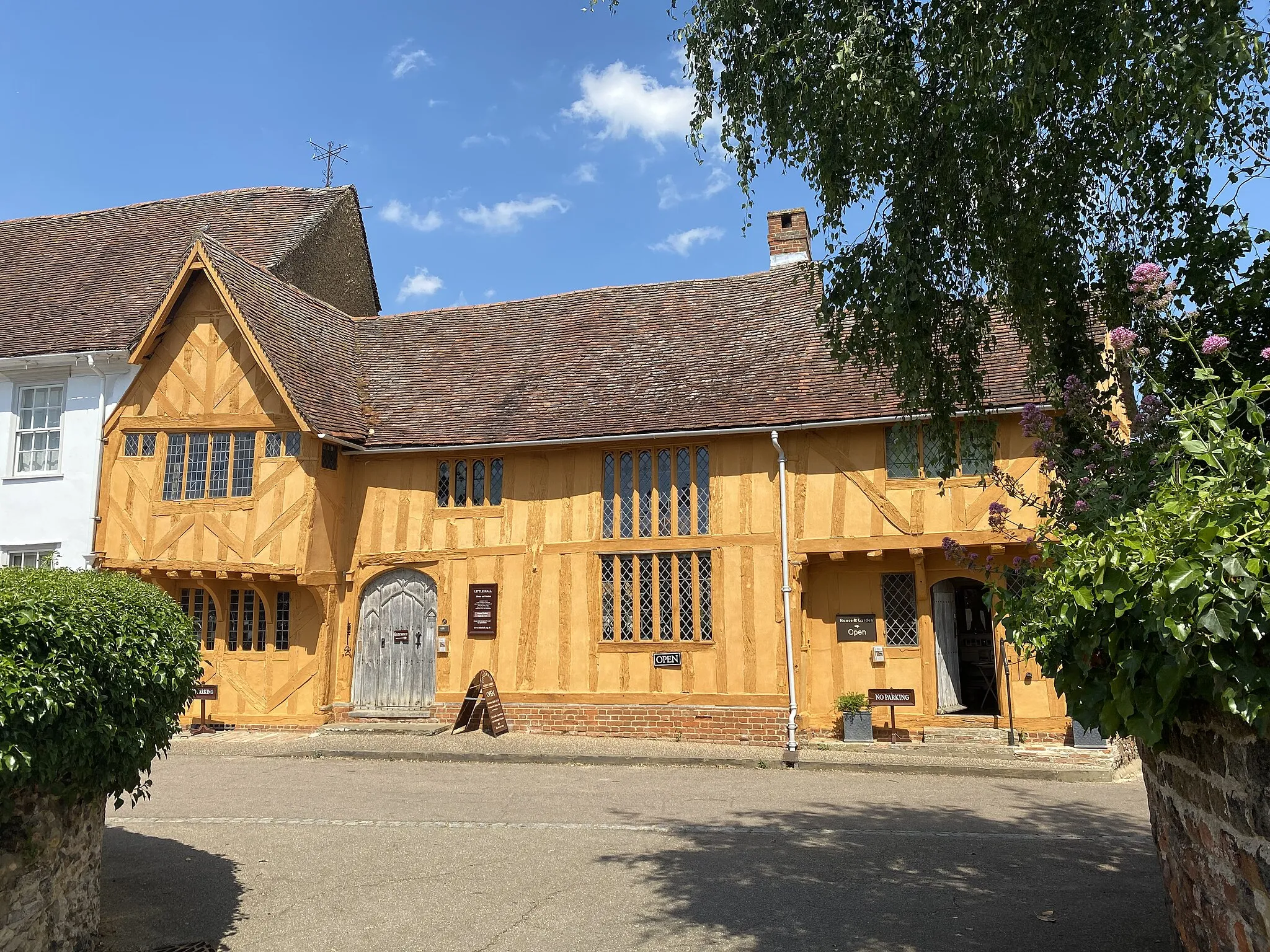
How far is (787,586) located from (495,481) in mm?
5257

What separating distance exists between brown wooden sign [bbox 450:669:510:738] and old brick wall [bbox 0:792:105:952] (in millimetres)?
9527

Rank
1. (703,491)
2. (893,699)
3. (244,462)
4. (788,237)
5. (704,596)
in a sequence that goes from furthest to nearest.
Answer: (788,237) < (244,462) < (703,491) < (704,596) < (893,699)

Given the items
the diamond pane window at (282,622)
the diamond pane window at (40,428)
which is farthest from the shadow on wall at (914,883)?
the diamond pane window at (40,428)

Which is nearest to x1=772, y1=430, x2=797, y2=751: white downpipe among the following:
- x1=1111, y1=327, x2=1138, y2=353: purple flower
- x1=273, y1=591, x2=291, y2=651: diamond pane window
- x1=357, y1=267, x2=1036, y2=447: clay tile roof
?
x1=357, y1=267, x2=1036, y2=447: clay tile roof

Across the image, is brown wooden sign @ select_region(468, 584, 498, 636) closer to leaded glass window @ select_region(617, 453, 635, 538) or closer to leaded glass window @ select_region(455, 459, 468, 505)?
leaded glass window @ select_region(455, 459, 468, 505)

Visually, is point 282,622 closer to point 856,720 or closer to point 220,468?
point 220,468

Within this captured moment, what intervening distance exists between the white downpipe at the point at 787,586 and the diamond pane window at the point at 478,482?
16.4ft

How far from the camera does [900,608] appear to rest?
14.7 metres

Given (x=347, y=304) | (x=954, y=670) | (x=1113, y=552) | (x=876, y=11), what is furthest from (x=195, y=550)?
(x=1113, y=552)

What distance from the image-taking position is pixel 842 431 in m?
14.8

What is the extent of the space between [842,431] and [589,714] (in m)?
5.91

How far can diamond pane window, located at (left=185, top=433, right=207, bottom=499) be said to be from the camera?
53.1 ft

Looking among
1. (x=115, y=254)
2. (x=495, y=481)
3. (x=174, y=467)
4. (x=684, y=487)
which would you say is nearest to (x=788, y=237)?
(x=684, y=487)

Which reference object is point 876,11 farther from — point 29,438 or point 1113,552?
point 29,438
